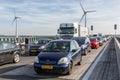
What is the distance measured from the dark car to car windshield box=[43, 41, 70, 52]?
10.9 feet

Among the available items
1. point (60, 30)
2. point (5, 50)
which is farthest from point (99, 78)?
point (60, 30)

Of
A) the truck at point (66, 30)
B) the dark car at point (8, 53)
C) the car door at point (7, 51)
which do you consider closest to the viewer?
the dark car at point (8, 53)

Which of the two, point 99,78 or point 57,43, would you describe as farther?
point 57,43

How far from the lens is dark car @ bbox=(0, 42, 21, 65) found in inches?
591

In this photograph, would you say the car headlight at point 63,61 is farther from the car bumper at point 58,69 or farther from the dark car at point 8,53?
the dark car at point 8,53

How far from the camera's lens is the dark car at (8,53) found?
49.3ft

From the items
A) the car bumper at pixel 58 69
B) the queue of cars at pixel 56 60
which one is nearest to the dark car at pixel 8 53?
the queue of cars at pixel 56 60

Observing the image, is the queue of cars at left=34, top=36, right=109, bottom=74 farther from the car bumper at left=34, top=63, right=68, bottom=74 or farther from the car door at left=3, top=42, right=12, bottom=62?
the car door at left=3, top=42, right=12, bottom=62

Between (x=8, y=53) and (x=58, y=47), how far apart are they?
4149 millimetres

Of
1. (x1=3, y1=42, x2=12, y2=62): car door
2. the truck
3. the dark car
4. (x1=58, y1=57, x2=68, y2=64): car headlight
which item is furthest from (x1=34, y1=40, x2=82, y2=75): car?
the truck

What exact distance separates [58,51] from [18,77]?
2426 millimetres

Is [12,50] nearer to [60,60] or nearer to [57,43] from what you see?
[57,43]

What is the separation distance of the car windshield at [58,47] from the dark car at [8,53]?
3317mm

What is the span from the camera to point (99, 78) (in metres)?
10.7
